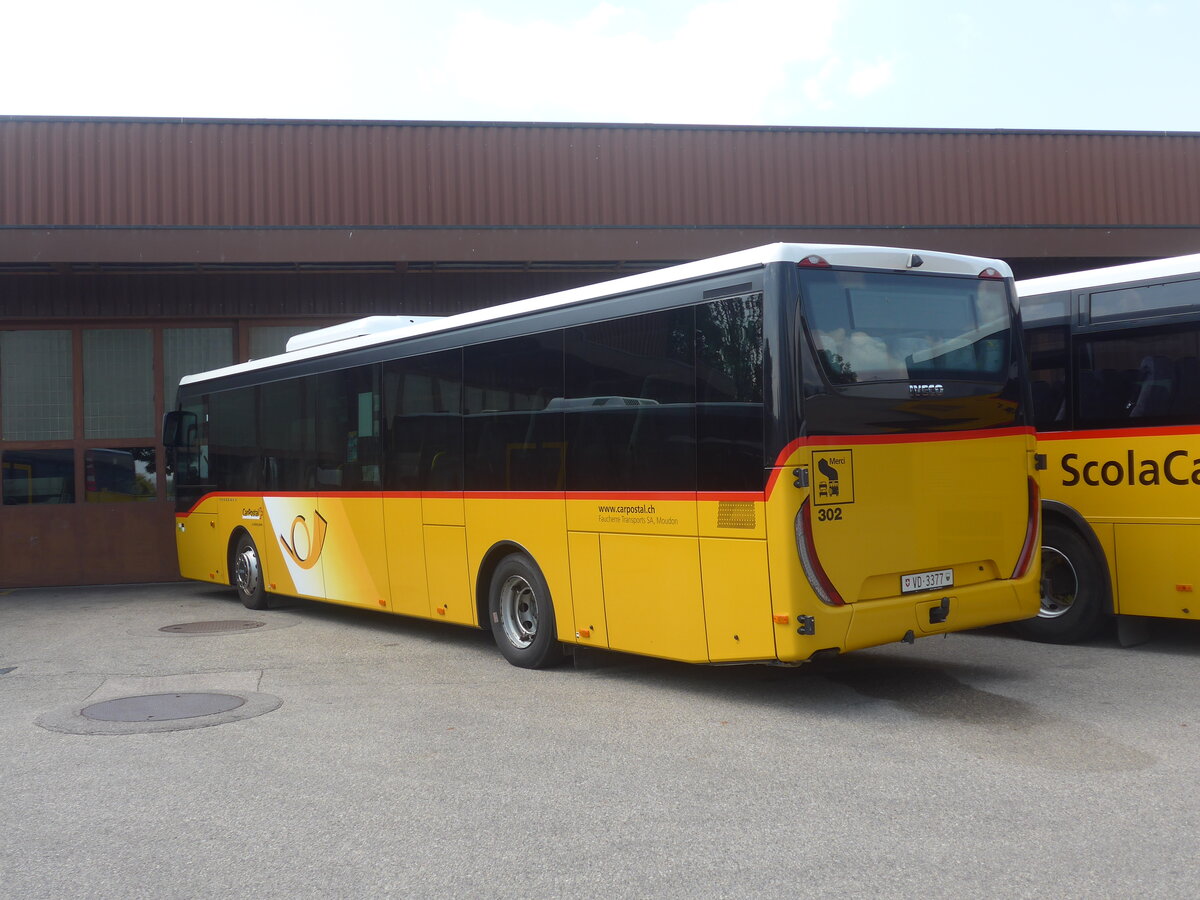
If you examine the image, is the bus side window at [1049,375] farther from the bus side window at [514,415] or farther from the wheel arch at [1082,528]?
the bus side window at [514,415]

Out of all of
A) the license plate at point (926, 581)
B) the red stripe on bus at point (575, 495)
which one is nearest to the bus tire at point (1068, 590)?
the license plate at point (926, 581)

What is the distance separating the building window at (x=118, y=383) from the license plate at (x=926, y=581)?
43.8ft

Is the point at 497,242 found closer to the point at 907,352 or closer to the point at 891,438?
the point at 907,352

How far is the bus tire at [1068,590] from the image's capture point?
9812mm

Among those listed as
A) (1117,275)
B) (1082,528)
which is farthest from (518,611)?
(1117,275)

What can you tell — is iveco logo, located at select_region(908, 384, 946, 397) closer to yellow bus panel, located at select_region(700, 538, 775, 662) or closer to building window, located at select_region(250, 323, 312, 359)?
yellow bus panel, located at select_region(700, 538, 775, 662)

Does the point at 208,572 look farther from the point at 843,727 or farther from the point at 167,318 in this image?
Result: the point at 843,727

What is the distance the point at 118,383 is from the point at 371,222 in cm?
452

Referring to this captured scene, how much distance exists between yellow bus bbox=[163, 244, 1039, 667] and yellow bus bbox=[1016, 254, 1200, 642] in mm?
1457

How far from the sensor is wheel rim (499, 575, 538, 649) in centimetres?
972

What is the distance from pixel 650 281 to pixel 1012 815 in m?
4.26

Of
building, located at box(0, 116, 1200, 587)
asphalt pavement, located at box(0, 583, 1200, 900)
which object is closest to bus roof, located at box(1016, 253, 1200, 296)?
asphalt pavement, located at box(0, 583, 1200, 900)

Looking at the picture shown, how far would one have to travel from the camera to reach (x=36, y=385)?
17578mm

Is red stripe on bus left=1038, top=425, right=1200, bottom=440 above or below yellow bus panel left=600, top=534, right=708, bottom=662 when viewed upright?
above
